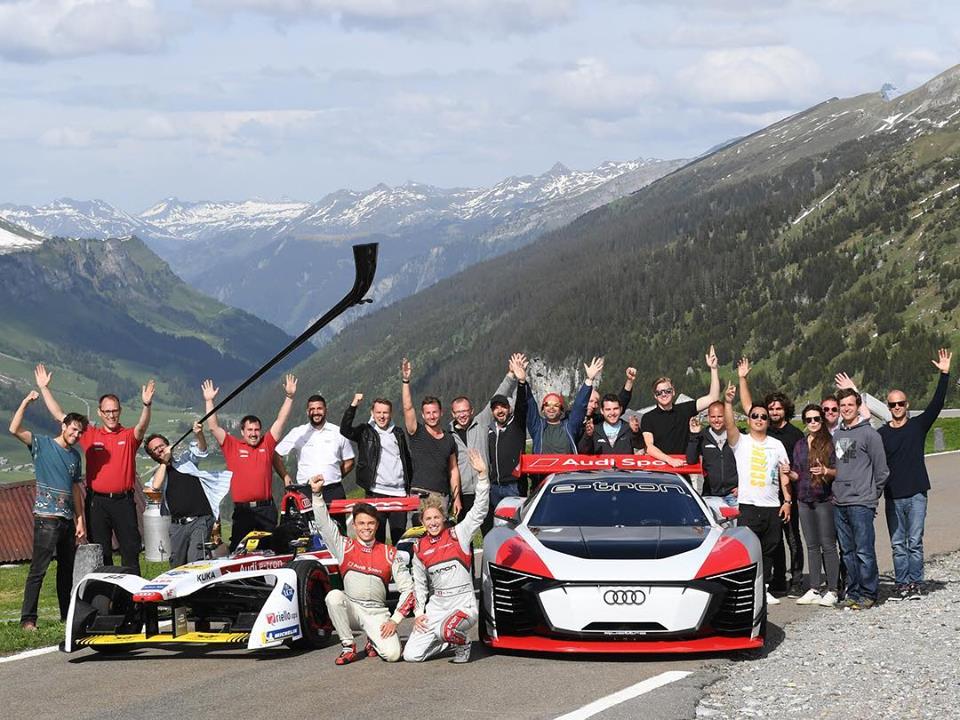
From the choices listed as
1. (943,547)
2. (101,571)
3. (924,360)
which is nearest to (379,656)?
(101,571)

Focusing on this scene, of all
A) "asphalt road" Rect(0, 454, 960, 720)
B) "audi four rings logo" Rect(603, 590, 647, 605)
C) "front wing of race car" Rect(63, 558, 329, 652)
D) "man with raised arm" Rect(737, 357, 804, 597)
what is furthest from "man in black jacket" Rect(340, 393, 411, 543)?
"audi four rings logo" Rect(603, 590, 647, 605)

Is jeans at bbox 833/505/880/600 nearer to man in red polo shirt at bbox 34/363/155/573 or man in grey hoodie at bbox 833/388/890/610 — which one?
man in grey hoodie at bbox 833/388/890/610

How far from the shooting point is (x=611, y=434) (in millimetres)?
14945

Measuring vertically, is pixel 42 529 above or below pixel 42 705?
above

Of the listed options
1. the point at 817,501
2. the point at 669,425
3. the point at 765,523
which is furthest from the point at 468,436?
the point at 817,501

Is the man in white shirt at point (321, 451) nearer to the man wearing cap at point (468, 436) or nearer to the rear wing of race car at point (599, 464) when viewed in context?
the man wearing cap at point (468, 436)

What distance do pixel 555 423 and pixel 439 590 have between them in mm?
3925

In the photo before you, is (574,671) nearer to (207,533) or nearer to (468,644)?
(468,644)

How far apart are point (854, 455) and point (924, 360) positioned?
138m

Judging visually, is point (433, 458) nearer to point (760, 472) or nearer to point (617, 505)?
point (617, 505)

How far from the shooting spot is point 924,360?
14475 centimetres

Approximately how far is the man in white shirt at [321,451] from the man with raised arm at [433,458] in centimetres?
99

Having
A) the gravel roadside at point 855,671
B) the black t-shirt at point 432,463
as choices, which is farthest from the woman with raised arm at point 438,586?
the black t-shirt at point 432,463

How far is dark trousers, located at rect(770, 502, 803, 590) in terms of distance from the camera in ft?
45.4
